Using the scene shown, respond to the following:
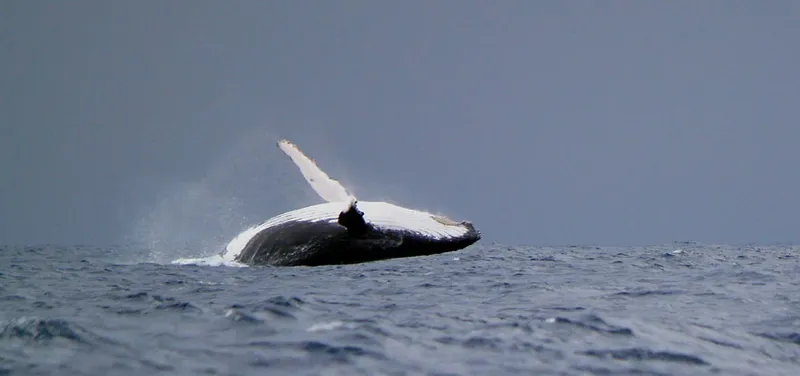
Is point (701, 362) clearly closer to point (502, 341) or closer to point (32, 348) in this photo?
point (502, 341)

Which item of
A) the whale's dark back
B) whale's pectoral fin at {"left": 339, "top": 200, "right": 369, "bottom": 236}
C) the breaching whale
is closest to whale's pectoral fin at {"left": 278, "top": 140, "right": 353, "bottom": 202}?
the breaching whale

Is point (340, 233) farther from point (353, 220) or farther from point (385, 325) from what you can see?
point (385, 325)

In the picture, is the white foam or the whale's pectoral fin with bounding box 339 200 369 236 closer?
the whale's pectoral fin with bounding box 339 200 369 236

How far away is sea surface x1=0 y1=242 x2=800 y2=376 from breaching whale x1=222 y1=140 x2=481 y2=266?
315 millimetres

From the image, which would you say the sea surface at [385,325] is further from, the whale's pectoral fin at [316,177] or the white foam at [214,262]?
the whale's pectoral fin at [316,177]

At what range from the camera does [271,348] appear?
19.2 feet

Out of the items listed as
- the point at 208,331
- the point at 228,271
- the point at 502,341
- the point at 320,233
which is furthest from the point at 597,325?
the point at 228,271

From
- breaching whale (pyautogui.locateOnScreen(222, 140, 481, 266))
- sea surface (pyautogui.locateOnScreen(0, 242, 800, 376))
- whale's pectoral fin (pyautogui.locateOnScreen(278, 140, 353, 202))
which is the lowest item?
sea surface (pyautogui.locateOnScreen(0, 242, 800, 376))

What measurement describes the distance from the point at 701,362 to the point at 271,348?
3.03 meters

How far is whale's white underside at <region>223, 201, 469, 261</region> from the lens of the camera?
10289 millimetres

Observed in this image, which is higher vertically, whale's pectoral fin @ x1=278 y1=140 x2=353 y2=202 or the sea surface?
whale's pectoral fin @ x1=278 y1=140 x2=353 y2=202

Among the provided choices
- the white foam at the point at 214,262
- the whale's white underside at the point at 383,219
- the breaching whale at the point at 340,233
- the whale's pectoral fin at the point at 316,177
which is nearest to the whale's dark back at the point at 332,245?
the breaching whale at the point at 340,233

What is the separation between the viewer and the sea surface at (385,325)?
545 cm

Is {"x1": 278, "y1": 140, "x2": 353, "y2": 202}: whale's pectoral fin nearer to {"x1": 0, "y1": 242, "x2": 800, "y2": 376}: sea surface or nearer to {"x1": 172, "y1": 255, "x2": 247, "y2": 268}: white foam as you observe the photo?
{"x1": 0, "y1": 242, "x2": 800, "y2": 376}: sea surface
